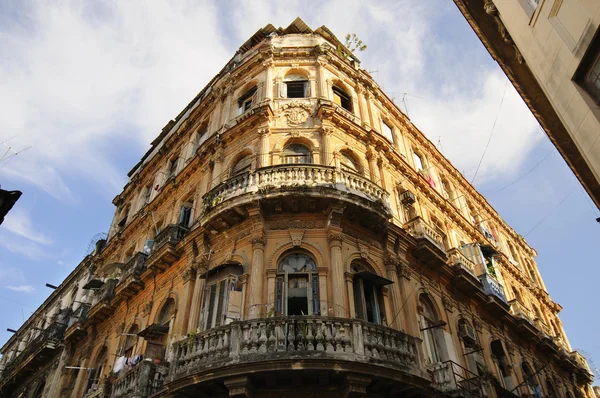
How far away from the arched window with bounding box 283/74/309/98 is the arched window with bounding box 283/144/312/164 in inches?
121

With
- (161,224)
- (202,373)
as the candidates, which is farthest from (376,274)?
(161,224)

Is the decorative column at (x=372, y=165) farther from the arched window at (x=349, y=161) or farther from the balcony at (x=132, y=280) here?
the balcony at (x=132, y=280)

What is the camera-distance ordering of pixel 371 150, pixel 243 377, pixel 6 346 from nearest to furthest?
pixel 243 377, pixel 371 150, pixel 6 346

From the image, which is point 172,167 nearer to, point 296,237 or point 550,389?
point 296,237

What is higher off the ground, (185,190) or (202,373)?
(185,190)

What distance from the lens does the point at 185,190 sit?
19.2m

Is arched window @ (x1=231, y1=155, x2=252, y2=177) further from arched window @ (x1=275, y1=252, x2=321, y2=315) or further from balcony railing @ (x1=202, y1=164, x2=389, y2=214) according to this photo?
arched window @ (x1=275, y1=252, x2=321, y2=315)

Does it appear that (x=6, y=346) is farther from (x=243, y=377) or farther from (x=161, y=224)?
(x=243, y=377)

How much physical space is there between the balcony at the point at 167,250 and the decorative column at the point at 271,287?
4595mm

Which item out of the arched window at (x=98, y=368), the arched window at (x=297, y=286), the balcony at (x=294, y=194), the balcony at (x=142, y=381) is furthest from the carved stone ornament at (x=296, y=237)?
the arched window at (x=98, y=368)

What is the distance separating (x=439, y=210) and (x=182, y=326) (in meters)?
12.9

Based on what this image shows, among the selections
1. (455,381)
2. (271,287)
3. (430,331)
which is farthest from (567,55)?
(430,331)

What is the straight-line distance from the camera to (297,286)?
12359 millimetres

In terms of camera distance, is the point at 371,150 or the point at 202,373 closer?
the point at 202,373
